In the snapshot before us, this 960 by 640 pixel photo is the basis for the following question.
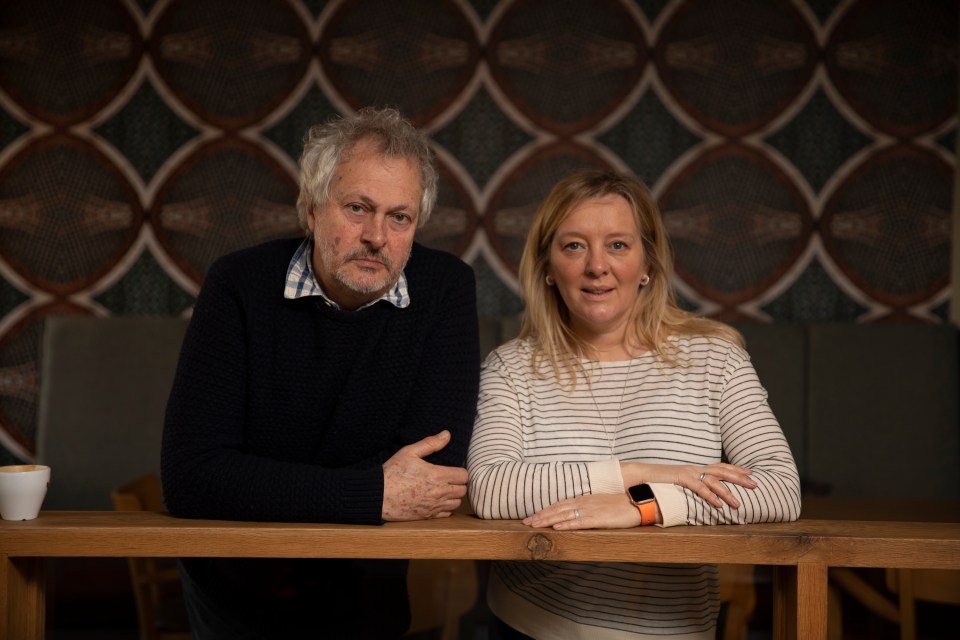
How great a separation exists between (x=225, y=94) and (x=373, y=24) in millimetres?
547

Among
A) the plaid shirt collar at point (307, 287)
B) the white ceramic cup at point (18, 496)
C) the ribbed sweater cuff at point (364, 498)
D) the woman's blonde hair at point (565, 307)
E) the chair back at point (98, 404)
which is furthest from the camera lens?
the chair back at point (98, 404)

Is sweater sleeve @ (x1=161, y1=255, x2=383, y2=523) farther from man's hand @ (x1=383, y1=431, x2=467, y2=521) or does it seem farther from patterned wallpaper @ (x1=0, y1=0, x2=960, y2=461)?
patterned wallpaper @ (x1=0, y1=0, x2=960, y2=461)

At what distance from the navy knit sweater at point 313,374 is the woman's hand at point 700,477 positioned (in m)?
0.32

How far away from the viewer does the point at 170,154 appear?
2.84m

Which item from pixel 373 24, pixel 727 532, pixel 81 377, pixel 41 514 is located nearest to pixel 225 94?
pixel 373 24

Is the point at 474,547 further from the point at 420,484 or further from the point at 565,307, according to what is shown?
the point at 565,307

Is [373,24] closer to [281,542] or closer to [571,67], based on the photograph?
[571,67]

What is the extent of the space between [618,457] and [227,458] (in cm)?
74

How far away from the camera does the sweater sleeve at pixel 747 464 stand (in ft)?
4.29

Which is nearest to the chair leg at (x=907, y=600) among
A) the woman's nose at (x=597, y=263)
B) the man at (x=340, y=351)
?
the man at (x=340, y=351)

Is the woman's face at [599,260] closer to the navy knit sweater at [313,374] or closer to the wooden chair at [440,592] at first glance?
the navy knit sweater at [313,374]

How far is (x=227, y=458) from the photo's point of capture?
1.43 metres

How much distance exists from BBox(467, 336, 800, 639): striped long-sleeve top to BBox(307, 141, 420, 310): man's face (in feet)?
1.07

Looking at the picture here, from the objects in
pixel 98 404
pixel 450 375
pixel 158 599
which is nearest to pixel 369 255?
pixel 450 375
